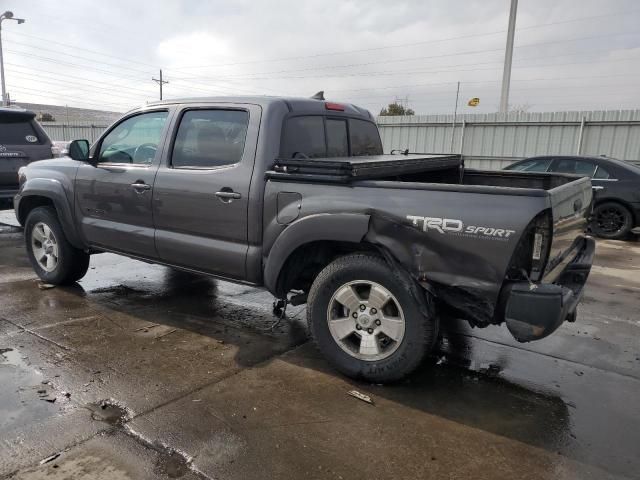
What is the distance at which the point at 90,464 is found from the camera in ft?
8.26

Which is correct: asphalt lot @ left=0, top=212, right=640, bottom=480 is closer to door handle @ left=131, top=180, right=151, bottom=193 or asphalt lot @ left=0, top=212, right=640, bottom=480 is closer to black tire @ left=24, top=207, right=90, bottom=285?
black tire @ left=24, top=207, right=90, bottom=285

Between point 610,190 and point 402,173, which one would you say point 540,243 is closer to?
point 402,173

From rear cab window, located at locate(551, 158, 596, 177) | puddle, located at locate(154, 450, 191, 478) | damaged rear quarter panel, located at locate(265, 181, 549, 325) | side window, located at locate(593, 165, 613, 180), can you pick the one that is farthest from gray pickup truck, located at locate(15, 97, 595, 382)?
side window, located at locate(593, 165, 613, 180)

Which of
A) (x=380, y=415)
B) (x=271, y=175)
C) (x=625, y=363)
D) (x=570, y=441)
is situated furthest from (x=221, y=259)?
(x=625, y=363)

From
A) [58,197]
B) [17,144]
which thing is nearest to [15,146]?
[17,144]

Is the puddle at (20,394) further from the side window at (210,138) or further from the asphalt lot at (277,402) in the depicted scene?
the side window at (210,138)

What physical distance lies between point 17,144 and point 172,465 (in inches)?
294

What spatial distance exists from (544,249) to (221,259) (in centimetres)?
234

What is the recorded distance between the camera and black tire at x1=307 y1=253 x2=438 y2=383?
3111 mm

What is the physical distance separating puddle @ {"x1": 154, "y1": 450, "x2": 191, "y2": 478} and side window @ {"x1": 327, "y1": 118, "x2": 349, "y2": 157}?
104 inches

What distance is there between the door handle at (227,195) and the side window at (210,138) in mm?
241

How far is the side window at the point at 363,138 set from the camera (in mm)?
4691

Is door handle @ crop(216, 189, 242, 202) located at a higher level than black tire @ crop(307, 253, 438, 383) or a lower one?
higher

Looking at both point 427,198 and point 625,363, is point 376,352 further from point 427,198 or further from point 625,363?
point 625,363
